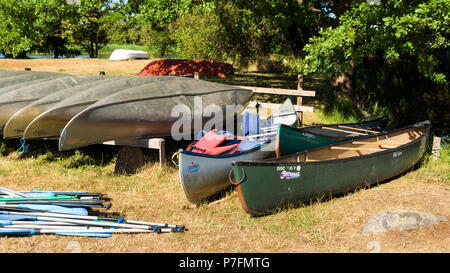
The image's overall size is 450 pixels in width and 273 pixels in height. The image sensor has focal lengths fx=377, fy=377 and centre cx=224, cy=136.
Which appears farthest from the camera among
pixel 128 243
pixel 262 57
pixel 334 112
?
pixel 262 57

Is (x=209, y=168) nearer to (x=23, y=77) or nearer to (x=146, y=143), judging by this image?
(x=146, y=143)

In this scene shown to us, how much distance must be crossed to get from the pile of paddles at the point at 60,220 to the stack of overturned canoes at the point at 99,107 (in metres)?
1.55

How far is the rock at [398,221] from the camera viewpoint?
5.26 metres

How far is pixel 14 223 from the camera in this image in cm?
507

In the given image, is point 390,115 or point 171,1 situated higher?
point 171,1

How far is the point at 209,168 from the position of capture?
20.2 ft

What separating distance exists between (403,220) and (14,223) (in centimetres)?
537

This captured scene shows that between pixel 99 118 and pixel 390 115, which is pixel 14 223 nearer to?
pixel 99 118

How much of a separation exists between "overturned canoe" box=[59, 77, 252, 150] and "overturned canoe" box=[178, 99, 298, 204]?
1636mm

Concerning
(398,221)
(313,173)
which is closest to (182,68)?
(313,173)

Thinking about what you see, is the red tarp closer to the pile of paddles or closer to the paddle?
the pile of paddles

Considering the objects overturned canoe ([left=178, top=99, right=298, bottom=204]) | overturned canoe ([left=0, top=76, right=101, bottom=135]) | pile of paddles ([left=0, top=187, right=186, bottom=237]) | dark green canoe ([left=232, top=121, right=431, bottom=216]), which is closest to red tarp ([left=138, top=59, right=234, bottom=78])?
overturned canoe ([left=0, top=76, right=101, bottom=135])

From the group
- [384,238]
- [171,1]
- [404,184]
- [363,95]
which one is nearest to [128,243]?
[384,238]

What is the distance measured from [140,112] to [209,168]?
2224 mm
